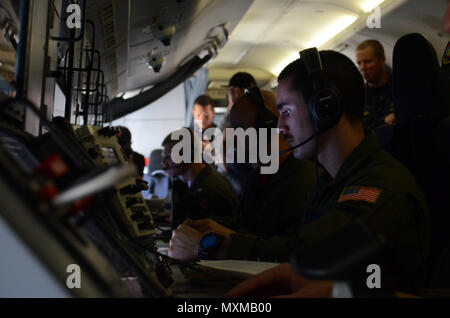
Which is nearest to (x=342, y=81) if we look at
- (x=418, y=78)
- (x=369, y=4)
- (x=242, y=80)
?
(x=418, y=78)

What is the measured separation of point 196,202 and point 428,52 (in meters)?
0.93

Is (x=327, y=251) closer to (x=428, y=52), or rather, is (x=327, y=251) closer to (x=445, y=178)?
(x=445, y=178)

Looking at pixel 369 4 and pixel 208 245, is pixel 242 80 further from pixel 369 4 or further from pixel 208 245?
pixel 369 4

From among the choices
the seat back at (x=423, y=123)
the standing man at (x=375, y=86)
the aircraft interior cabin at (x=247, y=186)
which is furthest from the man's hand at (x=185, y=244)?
the standing man at (x=375, y=86)

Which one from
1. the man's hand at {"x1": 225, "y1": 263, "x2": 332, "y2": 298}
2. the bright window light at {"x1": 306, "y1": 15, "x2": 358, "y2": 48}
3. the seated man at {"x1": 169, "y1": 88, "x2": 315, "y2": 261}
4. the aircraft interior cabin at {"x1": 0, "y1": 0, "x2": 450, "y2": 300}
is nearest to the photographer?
the aircraft interior cabin at {"x1": 0, "y1": 0, "x2": 450, "y2": 300}

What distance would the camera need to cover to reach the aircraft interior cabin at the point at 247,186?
0.36 m

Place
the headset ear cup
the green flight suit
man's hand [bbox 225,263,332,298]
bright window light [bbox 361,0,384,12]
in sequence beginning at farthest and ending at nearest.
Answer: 1. bright window light [bbox 361,0,384,12]
2. the headset ear cup
3. the green flight suit
4. man's hand [bbox 225,263,332,298]

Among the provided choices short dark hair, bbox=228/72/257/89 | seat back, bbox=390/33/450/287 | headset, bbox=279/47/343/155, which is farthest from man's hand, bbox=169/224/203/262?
short dark hair, bbox=228/72/257/89

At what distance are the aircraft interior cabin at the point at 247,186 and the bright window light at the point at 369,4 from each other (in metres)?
2.31

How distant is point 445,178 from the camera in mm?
1140

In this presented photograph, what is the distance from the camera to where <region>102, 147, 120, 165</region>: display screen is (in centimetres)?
96

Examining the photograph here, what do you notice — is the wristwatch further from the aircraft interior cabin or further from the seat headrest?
the seat headrest
